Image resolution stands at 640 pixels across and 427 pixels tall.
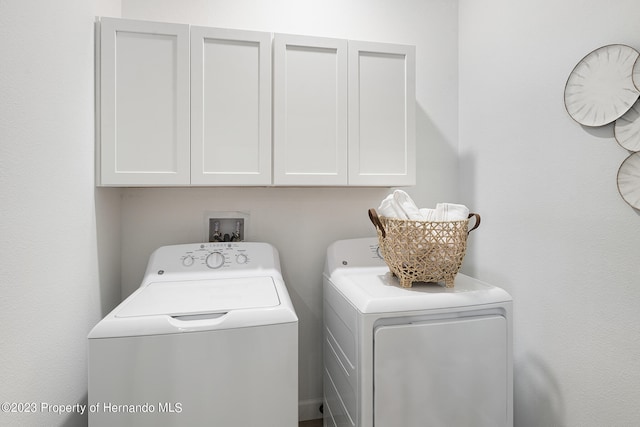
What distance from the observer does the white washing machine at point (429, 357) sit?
108 centimetres

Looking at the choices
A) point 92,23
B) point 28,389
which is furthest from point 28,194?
point 92,23

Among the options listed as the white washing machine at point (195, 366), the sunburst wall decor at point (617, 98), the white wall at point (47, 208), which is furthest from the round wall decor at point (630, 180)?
the white wall at point (47, 208)

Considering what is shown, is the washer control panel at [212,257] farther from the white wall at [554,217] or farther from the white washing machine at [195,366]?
the white wall at [554,217]

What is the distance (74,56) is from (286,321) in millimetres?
1225

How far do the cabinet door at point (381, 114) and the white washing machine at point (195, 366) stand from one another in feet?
2.70

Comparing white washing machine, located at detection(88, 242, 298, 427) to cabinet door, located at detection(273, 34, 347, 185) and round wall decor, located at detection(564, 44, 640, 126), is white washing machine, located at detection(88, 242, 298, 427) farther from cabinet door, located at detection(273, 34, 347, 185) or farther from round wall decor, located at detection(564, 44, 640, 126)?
round wall decor, located at detection(564, 44, 640, 126)

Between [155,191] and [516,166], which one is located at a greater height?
[516,166]

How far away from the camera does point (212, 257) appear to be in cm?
152

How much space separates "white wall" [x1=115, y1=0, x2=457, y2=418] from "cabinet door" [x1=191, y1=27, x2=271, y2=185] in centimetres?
29

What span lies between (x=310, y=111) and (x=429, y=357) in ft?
3.75

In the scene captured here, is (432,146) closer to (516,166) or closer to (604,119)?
(516,166)

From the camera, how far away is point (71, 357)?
3.72 ft

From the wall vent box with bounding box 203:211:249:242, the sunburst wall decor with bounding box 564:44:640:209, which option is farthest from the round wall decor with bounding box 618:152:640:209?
the wall vent box with bounding box 203:211:249:242

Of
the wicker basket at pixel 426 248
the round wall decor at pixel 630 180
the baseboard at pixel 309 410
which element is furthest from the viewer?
the baseboard at pixel 309 410
